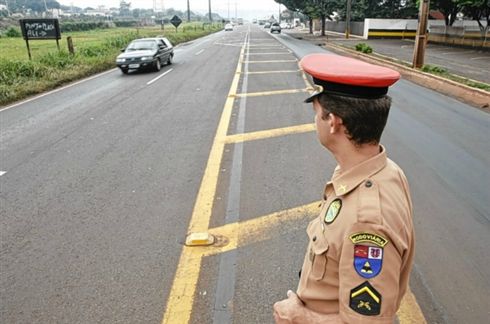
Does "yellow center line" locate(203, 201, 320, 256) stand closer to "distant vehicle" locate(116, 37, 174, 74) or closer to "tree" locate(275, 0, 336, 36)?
"distant vehicle" locate(116, 37, 174, 74)

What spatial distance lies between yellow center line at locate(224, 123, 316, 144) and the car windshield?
12.1 m

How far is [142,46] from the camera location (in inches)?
724

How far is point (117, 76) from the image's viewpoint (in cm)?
1720

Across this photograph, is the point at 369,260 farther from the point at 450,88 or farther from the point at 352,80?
the point at 450,88

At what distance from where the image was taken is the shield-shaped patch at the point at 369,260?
127 centimetres

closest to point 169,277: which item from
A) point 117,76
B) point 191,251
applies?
point 191,251

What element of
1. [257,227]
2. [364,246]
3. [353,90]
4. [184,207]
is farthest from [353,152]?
[184,207]

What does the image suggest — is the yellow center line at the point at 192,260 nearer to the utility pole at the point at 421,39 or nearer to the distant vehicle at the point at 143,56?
the distant vehicle at the point at 143,56

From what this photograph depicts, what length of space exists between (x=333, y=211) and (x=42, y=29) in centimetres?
2117

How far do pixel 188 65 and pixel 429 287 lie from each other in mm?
18267

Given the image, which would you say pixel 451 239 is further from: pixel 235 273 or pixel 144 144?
pixel 144 144

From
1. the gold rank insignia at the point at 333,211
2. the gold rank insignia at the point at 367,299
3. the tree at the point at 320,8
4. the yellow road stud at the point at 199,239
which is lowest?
the yellow road stud at the point at 199,239

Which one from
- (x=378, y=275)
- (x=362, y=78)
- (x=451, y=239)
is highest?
(x=362, y=78)

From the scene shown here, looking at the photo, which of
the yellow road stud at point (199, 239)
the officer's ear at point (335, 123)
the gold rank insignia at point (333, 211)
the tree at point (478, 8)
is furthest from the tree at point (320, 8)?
the gold rank insignia at point (333, 211)
